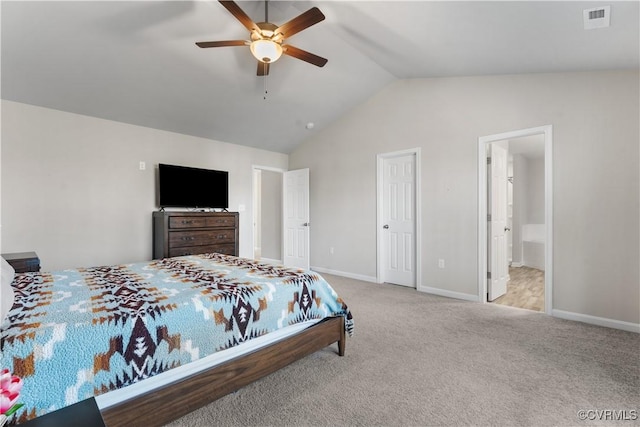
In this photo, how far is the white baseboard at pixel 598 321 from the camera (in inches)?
111

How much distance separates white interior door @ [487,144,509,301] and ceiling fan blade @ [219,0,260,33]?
10.1ft

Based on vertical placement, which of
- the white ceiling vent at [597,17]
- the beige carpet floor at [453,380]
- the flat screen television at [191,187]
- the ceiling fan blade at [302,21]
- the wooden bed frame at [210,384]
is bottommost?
the beige carpet floor at [453,380]

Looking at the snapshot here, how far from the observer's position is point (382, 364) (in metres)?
2.23

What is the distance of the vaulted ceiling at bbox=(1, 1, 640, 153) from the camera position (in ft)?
7.93

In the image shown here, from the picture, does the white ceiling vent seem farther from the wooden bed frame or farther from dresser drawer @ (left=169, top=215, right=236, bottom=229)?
dresser drawer @ (left=169, top=215, right=236, bottom=229)

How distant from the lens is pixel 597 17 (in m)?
2.07

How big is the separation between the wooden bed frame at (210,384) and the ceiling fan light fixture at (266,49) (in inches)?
85.0

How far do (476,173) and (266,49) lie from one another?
2.82 m

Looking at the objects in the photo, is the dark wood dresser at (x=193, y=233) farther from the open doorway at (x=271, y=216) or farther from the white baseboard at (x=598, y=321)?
the white baseboard at (x=598, y=321)

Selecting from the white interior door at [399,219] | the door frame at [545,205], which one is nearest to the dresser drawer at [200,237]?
the white interior door at [399,219]

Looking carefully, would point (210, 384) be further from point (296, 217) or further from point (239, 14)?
point (296, 217)

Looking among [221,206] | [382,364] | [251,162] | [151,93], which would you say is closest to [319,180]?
[251,162]

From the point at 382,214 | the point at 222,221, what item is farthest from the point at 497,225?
the point at 222,221

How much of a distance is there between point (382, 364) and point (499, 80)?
3.37 m
